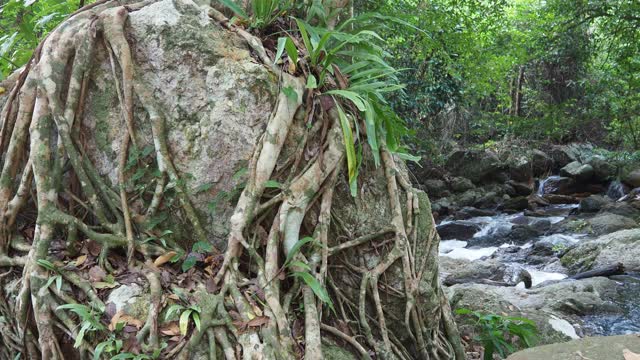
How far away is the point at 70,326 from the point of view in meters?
2.66

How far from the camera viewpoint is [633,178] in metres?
14.4

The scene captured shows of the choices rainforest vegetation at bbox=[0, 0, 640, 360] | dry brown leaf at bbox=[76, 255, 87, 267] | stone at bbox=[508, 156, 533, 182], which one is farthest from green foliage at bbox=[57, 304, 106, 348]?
stone at bbox=[508, 156, 533, 182]

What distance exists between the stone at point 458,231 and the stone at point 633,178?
475 centimetres

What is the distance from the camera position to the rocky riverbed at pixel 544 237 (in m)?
6.25

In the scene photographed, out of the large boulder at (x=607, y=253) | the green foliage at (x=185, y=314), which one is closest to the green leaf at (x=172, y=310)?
the green foliage at (x=185, y=314)

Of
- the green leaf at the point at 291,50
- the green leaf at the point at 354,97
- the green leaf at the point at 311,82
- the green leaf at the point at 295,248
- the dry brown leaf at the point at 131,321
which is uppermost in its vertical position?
the green leaf at the point at 291,50

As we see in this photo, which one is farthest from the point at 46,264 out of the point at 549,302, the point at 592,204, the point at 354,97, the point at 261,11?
the point at 592,204

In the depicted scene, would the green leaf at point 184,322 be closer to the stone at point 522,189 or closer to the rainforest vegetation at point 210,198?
the rainforest vegetation at point 210,198

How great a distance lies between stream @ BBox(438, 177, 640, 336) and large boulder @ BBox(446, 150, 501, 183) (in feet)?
4.93

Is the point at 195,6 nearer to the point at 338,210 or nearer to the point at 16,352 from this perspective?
the point at 338,210

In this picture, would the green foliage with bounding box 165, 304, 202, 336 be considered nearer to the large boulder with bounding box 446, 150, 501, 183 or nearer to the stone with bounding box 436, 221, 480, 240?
the stone with bounding box 436, 221, 480, 240

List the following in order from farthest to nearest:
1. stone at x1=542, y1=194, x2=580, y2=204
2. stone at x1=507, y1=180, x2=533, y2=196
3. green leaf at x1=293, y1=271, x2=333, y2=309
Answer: stone at x1=507, y1=180, x2=533, y2=196
stone at x1=542, y1=194, x2=580, y2=204
green leaf at x1=293, y1=271, x2=333, y2=309

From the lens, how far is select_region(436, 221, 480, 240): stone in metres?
12.6

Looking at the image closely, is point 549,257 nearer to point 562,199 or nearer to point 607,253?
point 607,253
